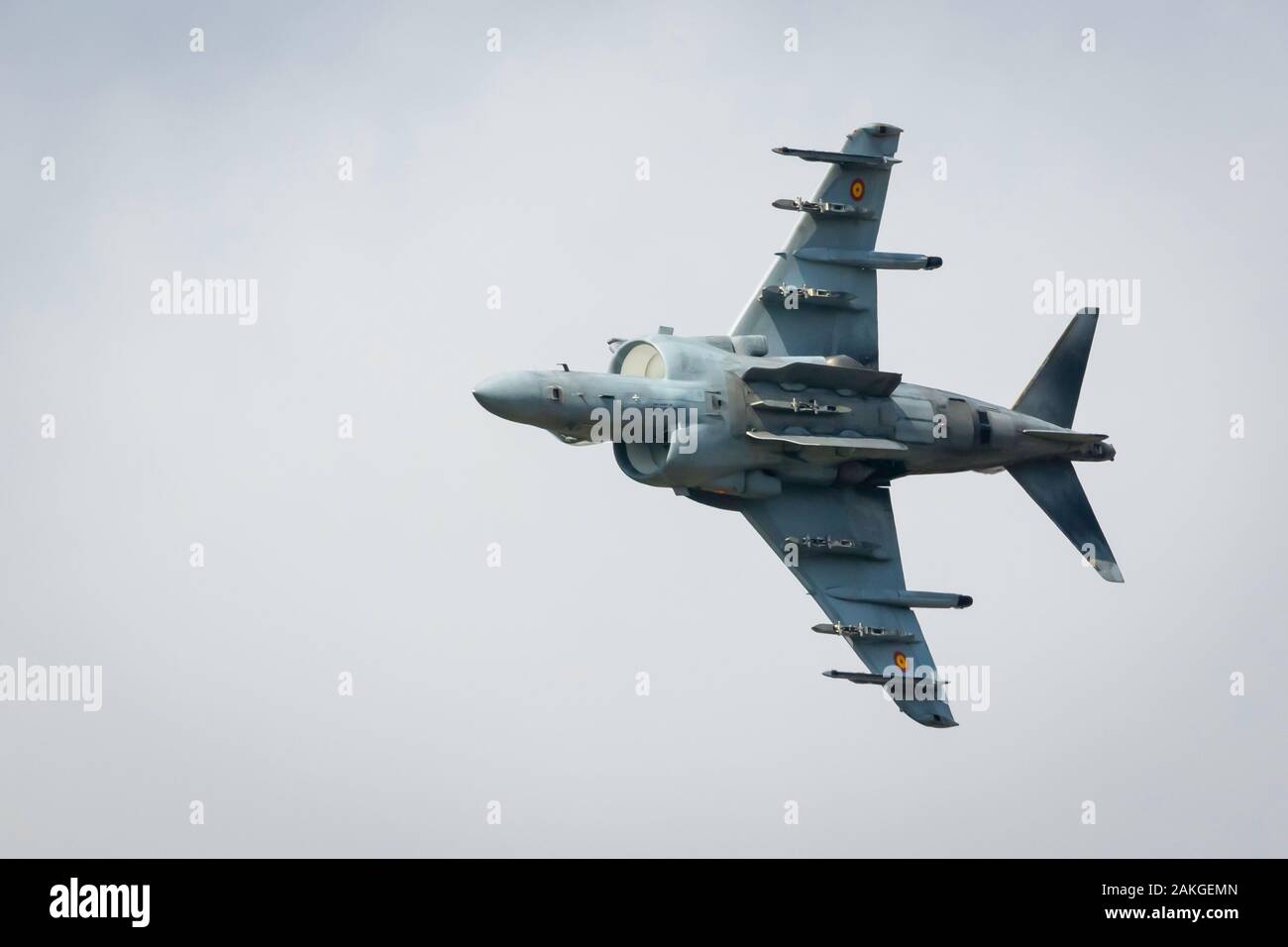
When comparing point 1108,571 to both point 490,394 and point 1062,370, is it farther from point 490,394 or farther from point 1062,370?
point 490,394

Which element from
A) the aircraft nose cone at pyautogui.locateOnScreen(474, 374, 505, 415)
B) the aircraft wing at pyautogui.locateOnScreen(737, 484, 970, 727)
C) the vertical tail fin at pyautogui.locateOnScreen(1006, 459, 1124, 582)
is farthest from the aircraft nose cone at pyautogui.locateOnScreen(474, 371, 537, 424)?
the vertical tail fin at pyautogui.locateOnScreen(1006, 459, 1124, 582)

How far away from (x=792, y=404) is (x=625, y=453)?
332cm

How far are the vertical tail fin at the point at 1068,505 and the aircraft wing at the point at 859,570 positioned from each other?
9.71 feet

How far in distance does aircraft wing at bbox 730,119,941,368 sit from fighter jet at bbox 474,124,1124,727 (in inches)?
1.1

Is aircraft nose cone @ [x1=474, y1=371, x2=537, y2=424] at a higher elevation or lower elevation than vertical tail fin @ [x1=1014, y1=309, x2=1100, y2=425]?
lower

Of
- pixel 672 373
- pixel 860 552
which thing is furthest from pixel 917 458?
pixel 672 373

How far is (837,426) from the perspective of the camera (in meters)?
55.0

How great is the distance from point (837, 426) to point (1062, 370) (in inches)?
224

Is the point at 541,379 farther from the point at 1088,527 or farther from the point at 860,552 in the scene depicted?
the point at 1088,527

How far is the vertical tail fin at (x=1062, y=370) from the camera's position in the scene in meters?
57.9

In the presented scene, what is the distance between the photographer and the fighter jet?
53531 mm

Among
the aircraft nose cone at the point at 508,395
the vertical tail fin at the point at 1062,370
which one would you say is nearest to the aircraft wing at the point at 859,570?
the vertical tail fin at the point at 1062,370

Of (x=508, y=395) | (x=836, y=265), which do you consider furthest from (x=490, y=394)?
(x=836, y=265)

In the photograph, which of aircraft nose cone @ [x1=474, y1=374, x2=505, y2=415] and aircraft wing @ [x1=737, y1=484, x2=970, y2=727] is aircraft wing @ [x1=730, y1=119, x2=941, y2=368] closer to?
aircraft wing @ [x1=737, y1=484, x2=970, y2=727]
